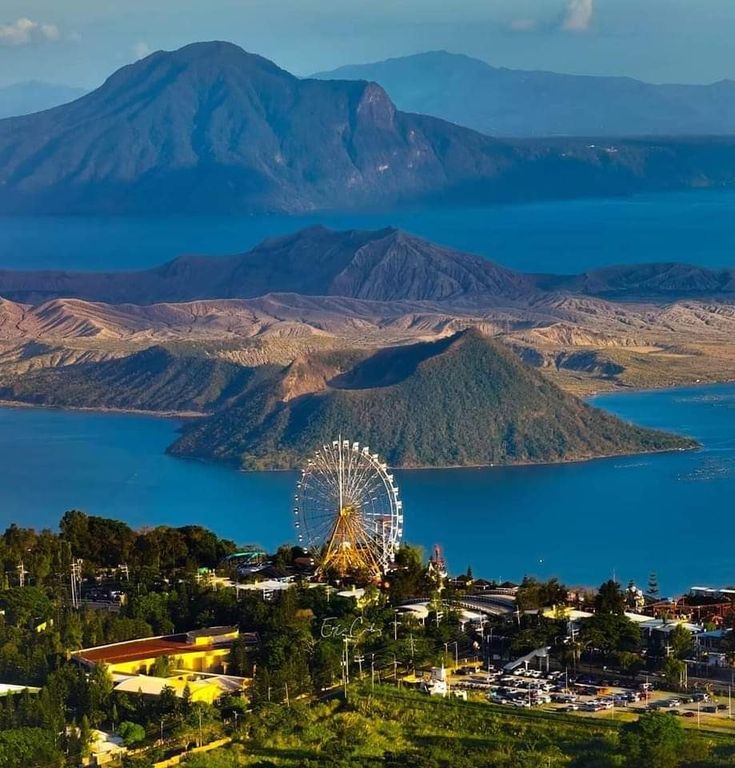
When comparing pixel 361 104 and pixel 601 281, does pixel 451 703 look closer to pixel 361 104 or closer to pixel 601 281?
pixel 601 281

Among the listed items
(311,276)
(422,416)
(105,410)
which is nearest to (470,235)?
(311,276)

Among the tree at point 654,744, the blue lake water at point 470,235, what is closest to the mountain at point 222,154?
the blue lake water at point 470,235

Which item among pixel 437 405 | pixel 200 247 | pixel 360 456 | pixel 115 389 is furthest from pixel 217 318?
pixel 360 456

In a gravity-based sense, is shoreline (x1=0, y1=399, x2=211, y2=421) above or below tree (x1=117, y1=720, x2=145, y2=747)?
above

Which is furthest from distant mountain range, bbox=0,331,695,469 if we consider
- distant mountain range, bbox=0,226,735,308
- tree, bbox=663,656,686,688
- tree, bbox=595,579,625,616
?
distant mountain range, bbox=0,226,735,308

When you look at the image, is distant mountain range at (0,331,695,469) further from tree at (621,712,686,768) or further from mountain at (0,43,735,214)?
mountain at (0,43,735,214)

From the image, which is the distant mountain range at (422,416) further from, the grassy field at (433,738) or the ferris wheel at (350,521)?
the grassy field at (433,738)
